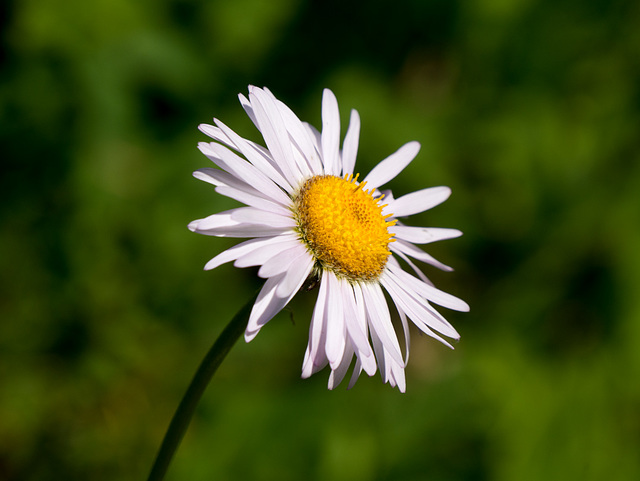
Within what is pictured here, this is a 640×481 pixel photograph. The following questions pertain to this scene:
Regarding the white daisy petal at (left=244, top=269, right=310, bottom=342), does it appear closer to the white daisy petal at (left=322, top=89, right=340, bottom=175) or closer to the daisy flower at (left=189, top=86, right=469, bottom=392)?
the daisy flower at (left=189, top=86, right=469, bottom=392)

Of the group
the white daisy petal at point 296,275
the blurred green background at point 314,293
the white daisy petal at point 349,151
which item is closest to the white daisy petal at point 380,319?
the white daisy petal at point 296,275

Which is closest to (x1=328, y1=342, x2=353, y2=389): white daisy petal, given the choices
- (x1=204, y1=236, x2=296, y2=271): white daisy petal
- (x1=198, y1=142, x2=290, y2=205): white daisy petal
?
(x1=204, y1=236, x2=296, y2=271): white daisy petal

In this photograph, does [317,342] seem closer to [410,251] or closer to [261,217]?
[261,217]

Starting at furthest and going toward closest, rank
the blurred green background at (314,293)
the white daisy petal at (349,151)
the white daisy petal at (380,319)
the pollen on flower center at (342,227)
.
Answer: the blurred green background at (314,293) < the white daisy petal at (349,151) < the pollen on flower center at (342,227) < the white daisy petal at (380,319)

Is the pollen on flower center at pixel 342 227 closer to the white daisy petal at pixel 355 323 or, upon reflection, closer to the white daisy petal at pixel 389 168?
the white daisy petal at pixel 355 323

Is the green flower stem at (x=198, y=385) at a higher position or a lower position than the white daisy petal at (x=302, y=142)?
lower

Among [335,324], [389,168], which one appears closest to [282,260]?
[335,324]
